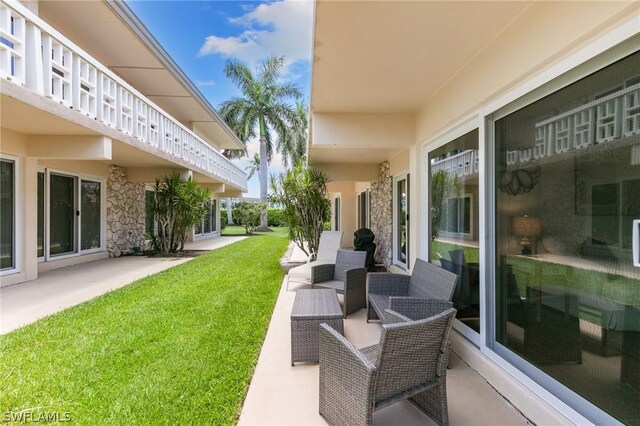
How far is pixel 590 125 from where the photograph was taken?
7.18 ft

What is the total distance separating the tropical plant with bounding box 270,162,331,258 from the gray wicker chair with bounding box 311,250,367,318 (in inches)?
122

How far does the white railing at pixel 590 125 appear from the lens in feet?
6.36

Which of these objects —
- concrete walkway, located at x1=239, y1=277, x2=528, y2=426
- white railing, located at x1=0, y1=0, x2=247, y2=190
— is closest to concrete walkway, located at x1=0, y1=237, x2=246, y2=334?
white railing, located at x1=0, y1=0, x2=247, y2=190

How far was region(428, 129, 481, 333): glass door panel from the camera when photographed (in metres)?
3.68

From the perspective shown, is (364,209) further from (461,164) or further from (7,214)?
(7,214)

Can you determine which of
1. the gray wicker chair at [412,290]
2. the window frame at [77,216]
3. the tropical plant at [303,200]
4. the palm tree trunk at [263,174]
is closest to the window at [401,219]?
the tropical plant at [303,200]

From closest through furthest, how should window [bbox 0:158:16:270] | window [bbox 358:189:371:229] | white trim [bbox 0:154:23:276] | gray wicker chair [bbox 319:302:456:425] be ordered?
gray wicker chair [bbox 319:302:456:425] → window [bbox 0:158:16:270] → white trim [bbox 0:154:23:276] → window [bbox 358:189:371:229]

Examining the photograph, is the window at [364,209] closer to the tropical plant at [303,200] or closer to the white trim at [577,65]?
the tropical plant at [303,200]

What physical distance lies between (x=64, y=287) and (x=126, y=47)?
6.74 m

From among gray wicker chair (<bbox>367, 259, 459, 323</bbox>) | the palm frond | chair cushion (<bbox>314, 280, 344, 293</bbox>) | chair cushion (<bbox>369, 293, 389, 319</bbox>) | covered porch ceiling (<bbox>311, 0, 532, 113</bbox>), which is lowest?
chair cushion (<bbox>314, 280, 344, 293</bbox>)

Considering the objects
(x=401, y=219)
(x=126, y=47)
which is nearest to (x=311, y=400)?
(x=401, y=219)

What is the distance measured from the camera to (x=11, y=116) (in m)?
5.50

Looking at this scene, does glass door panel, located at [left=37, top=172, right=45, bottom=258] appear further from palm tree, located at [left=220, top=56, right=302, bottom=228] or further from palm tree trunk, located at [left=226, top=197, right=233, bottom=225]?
palm tree trunk, located at [left=226, top=197, right=233, bottom=225]

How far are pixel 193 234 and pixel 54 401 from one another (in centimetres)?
1554
